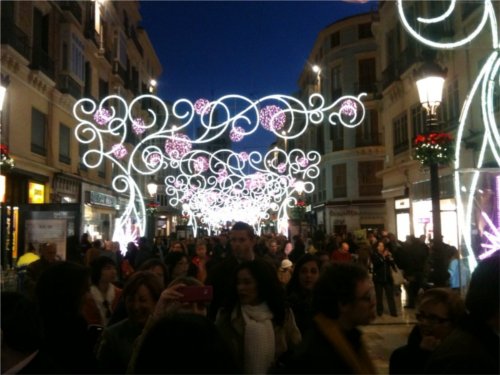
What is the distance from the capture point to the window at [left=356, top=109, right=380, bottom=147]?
3972cm

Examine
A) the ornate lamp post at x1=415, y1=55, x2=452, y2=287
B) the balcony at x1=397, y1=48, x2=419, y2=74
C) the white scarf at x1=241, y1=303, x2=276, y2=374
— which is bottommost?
the white scarf at x1=241, y1=303, x2=276, y2=374

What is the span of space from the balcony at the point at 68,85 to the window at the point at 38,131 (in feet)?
6.04

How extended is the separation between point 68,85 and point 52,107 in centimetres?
166

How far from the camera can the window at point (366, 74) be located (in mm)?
40938

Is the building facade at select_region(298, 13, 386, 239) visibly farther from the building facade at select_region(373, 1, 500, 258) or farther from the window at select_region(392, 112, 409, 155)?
the window at select_region(392, 112, 409, 155)

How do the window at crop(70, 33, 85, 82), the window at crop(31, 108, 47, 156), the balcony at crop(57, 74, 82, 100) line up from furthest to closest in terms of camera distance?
the window at crop(70, 33, 85, 82)
the balcony at crop(57, 74, 82, 100)
the window at crop(31, 108, 47, 156)

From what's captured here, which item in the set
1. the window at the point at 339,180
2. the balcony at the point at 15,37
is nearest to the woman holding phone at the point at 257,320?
the balcony at the point at 15,37

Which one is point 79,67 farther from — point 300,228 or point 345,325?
point 345,325

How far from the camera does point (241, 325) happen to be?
374cm

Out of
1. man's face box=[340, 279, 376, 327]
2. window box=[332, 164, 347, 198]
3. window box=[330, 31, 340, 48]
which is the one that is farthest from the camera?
window box=[330, 31, 340, 48]

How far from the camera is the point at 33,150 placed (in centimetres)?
2034

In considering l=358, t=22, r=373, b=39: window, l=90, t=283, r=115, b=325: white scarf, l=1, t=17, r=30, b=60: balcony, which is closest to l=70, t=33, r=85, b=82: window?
l=1, t=17, r=30, b=60: balcony

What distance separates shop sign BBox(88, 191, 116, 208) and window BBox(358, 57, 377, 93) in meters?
20.2

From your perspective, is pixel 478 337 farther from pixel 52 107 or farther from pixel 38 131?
pixel 52 107
